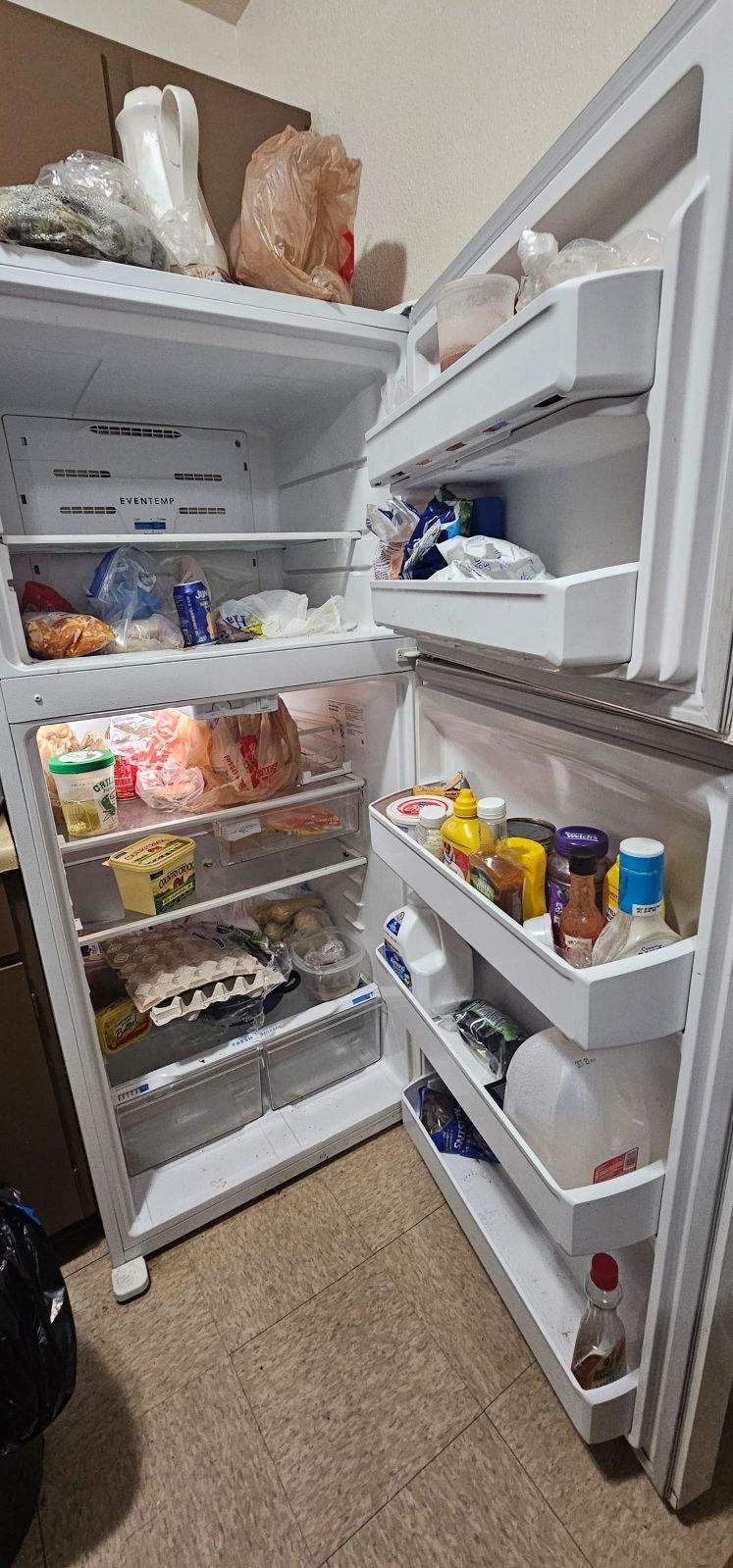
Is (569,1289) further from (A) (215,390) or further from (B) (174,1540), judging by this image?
(A) (215,390)

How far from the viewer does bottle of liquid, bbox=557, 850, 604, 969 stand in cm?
70

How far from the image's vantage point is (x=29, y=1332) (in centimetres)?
83

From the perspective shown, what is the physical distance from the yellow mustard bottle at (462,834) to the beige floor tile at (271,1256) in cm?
88

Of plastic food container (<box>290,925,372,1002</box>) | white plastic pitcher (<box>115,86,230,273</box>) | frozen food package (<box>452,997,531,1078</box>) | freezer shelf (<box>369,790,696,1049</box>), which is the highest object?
white plastic pitcher (<box>115,86,230,273</box>)

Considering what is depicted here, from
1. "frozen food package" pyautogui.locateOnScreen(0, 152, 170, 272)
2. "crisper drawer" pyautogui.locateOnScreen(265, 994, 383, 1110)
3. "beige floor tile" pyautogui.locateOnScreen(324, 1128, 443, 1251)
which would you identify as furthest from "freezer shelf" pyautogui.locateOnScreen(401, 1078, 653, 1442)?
"frozen food package" pyautogui.locateOnScreen(0, 152, 170, 272)

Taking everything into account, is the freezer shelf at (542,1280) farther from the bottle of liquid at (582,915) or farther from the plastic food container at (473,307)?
the plastic food container at (473,307)

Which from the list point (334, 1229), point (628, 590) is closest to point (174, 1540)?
point (334, 1229)

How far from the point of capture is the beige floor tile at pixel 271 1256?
3.80 feet

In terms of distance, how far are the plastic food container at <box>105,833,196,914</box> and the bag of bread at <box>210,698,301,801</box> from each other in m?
0.17

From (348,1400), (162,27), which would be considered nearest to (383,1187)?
(348,1400)

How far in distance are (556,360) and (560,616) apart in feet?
0.62

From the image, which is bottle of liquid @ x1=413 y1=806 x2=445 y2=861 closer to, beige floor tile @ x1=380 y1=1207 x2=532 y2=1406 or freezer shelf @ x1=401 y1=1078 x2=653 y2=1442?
freezer shelf @ x1=401 y1=1078 x2=653 y2=1442

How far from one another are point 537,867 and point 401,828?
11.2 inches

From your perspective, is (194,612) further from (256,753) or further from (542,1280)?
(542,1280)
